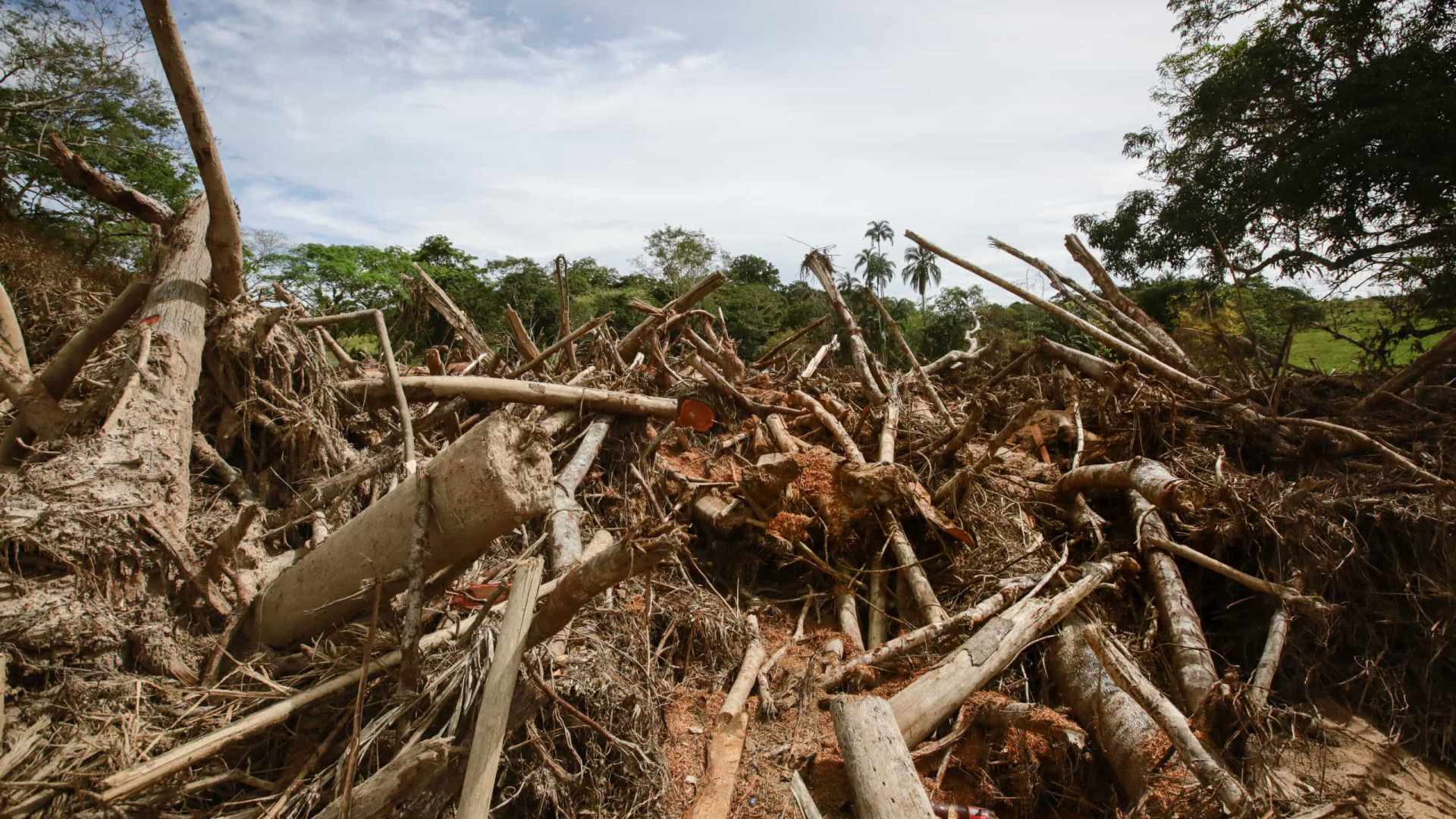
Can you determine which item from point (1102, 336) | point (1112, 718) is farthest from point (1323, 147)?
point (1112, 718)

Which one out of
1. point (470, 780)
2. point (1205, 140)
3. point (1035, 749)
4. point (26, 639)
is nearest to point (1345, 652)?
point (1035, 749)

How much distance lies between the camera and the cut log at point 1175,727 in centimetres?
252

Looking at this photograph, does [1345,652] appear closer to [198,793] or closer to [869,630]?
[869,630]

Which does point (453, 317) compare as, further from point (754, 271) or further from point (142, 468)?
point (754, 271)

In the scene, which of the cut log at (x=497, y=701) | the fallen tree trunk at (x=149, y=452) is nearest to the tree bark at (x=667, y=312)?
the fallen tree trunk at (x=149, y=452)

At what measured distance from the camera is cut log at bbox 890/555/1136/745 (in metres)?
3.10

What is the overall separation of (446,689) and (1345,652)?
14.3 feet

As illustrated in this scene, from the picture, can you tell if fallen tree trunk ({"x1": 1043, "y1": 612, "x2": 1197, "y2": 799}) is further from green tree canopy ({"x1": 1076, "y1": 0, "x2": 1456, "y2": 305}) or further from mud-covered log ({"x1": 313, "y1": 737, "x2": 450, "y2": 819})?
green tree canopy ({"x1": 1076, "y1": 0, "x2": 1456, "y2": 305})

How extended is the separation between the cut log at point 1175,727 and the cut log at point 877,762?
1022mm

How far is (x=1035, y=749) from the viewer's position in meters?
3.21

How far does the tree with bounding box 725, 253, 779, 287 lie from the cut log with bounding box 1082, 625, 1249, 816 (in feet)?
123

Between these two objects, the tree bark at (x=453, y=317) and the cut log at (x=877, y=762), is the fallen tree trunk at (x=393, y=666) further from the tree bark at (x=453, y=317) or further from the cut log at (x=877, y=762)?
the tree bark at (x=453, y=317)

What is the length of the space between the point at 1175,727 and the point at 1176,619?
104 cm

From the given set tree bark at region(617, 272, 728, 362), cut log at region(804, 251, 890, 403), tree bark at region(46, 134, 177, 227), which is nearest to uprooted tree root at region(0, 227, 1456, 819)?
tree bark at region(46, 134, 177, 227)
